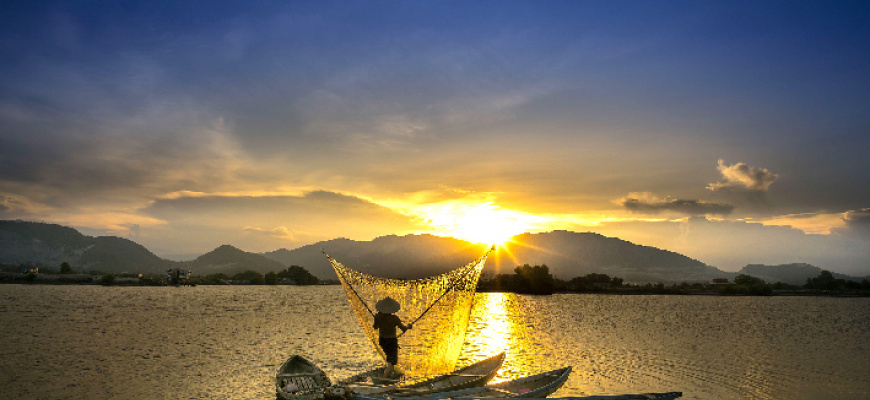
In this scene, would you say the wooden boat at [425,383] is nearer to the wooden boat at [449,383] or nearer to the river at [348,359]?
the wooden boat at [449,383]

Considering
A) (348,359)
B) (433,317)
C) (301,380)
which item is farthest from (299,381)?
(348,359)

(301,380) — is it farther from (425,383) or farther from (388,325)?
(425,383)

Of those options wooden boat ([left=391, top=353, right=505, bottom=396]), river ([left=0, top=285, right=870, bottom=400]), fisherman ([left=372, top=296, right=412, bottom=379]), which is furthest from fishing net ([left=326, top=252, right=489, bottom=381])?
river ([left=0, top=285, right=870, bottom=400])

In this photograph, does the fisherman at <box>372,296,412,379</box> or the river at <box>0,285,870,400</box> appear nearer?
the fisherman at <box>372,296,412,379</box>

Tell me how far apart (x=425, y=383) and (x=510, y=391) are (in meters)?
2.25

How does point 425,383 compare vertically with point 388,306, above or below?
below

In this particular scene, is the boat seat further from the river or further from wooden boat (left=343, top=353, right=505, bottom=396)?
the river

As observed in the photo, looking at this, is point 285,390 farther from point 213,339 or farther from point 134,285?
point 134,285

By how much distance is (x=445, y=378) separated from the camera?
13211mm

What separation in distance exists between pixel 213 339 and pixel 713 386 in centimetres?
2657

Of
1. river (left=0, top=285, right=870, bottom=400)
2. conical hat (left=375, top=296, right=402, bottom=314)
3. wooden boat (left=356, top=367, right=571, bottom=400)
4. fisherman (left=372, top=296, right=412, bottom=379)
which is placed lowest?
river (left=0, top=285, right=870, bottom=400)

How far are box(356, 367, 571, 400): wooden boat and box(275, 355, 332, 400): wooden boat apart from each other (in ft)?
4.90

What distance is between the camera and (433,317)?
52.1 feet

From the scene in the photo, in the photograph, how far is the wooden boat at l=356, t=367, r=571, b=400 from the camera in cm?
1158
